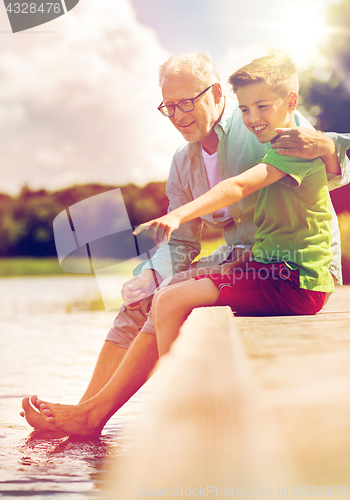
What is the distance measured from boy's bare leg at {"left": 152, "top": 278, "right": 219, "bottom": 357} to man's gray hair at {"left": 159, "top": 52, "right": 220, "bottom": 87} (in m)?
1.07

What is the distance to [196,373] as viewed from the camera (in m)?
0.73

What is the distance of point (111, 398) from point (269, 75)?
1393 mm

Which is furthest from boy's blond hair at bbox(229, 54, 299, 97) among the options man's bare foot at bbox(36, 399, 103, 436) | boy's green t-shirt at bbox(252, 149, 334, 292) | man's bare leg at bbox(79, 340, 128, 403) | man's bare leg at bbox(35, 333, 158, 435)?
man's bare foot at bbox(36, 399, 103, 436)

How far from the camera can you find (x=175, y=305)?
1729 mm

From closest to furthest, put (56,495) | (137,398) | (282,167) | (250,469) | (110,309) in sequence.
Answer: (250,469) < (56,495) < (282,167) < (137,398) < (110,309)

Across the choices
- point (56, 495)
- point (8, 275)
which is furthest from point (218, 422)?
point (8, 275)

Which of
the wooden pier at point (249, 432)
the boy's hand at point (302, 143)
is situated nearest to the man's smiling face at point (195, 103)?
the boy's hand at point (302, 143)

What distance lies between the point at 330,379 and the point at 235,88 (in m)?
1.59

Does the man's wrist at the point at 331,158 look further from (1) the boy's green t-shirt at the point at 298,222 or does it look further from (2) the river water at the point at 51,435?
(2) the river water at the point at 51,435

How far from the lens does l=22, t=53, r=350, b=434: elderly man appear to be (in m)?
2.02

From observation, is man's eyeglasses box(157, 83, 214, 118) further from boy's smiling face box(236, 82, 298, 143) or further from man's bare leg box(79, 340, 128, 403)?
man's bare leg box(79, 340, 128, 403)

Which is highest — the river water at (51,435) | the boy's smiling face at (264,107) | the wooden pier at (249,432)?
the boy's smiling face at (264,107)

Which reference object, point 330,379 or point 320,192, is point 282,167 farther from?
point 330,379

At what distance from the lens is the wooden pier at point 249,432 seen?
1.63 feet
